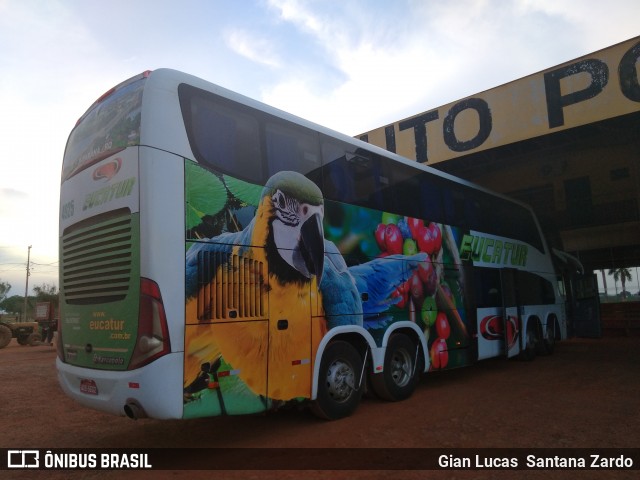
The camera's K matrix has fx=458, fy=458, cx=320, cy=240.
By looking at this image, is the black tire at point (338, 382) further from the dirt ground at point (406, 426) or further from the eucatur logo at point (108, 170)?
the eucatur logo at point (108, 170)

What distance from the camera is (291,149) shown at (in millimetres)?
6090

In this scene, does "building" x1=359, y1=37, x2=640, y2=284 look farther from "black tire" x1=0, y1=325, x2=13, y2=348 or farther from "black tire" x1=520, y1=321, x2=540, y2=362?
"black tire" x1=0, y1=325, x2=13, y2=348

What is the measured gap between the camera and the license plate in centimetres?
470

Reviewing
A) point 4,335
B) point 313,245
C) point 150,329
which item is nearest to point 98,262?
point 150,329

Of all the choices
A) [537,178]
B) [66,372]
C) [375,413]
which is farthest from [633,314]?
[66,372]

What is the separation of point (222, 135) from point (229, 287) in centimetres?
173

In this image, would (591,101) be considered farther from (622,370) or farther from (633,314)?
(633,314)

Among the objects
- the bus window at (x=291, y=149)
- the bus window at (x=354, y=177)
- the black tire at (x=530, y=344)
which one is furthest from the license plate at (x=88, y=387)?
the black tire at (x=530, y=344)

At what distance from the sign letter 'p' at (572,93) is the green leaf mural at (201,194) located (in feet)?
29.9

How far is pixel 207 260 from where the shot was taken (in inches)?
187

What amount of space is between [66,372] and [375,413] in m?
4.05

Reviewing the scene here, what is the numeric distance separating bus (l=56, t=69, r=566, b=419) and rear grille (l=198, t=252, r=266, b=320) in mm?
15

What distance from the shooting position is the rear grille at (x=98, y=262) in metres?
4.61

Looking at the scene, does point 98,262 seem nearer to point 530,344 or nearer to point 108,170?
point 108,170
